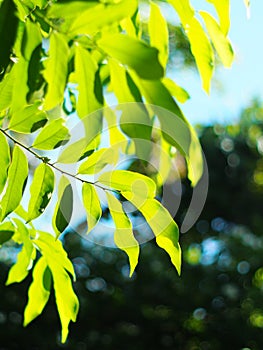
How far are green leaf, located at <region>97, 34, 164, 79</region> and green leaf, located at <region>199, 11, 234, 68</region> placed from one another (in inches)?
7.5

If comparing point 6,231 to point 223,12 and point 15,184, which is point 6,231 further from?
point 223,12

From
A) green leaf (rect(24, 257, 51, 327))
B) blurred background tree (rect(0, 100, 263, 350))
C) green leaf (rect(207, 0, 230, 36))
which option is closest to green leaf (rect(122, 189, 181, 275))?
green leaf (rect(207, 0, 230, 36))

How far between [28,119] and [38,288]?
39 centimetres

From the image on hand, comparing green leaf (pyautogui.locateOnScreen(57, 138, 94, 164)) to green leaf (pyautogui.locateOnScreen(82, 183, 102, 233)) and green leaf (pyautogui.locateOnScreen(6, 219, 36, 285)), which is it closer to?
green leaf (pyautogui.locateOnScreen(82, 183, 102, 233))

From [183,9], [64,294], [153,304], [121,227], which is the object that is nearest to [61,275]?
[64,294]

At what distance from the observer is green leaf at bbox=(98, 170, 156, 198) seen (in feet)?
2.23

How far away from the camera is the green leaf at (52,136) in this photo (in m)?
0.70

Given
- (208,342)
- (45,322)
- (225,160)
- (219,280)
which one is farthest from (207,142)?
(45,322)

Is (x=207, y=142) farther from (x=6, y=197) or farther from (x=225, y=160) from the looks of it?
(x=6, y=197)

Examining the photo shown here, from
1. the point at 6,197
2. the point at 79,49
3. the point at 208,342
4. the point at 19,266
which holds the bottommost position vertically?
the point at 208,342

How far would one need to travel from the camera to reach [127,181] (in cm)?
69

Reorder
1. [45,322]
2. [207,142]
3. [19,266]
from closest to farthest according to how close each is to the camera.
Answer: [19,266], [45,322], [207,142]

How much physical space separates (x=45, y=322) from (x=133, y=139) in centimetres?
544

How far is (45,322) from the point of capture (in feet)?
19.2
